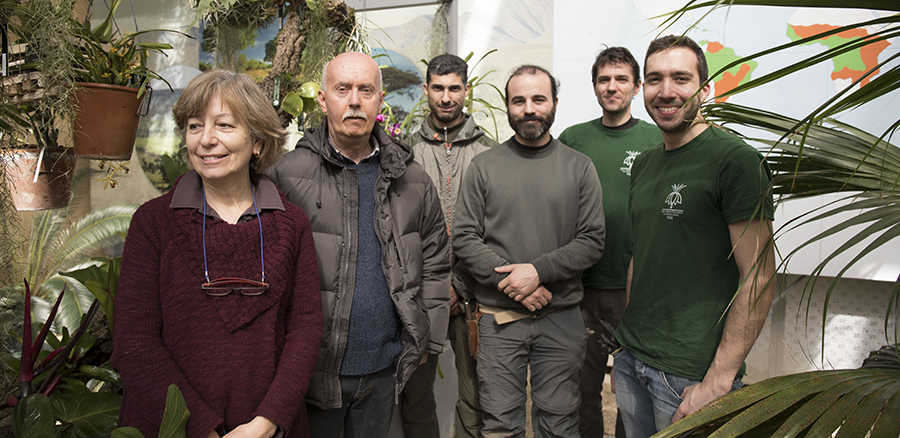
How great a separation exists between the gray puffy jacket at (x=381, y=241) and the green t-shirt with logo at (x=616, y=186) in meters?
0.87

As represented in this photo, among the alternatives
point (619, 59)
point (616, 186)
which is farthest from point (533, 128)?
point (619, 59)

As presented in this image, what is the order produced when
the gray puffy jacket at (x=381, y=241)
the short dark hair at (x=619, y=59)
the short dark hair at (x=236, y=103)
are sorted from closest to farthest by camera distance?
the short dark hair at (x=236, y=103), the gray puffy jacket at (x=381, y=241), the short dark hair at (x=619, y=59)

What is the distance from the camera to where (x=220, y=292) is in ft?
3.81

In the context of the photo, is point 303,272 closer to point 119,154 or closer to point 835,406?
point 119,154

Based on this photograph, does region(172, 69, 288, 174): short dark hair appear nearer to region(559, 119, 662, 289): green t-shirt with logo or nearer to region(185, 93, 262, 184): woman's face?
region(185, 93, 262, 184): woman's face

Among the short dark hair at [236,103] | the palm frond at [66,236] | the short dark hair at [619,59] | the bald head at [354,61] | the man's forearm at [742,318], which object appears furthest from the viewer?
the palm frond at [66,236]

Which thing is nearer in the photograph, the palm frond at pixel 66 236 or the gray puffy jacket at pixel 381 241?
the gray puffy jacket at pixel 381 241

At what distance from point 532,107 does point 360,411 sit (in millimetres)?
1316

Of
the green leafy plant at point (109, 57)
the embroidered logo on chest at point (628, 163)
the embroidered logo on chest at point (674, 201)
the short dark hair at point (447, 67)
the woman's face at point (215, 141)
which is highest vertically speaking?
the short dark hair at point (447, 67)

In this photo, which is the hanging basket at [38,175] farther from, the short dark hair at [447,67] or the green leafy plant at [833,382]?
the green leafy plant at [833,382]

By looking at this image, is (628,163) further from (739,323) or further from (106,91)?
(106,91)

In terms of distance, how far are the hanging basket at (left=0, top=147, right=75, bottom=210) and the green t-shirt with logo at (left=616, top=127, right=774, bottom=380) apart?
1.74 metres

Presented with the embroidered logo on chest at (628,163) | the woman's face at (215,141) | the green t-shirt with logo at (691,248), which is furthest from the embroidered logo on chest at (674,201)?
Result: the woman's face at (215,141)

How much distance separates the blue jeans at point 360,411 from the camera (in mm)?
1602
